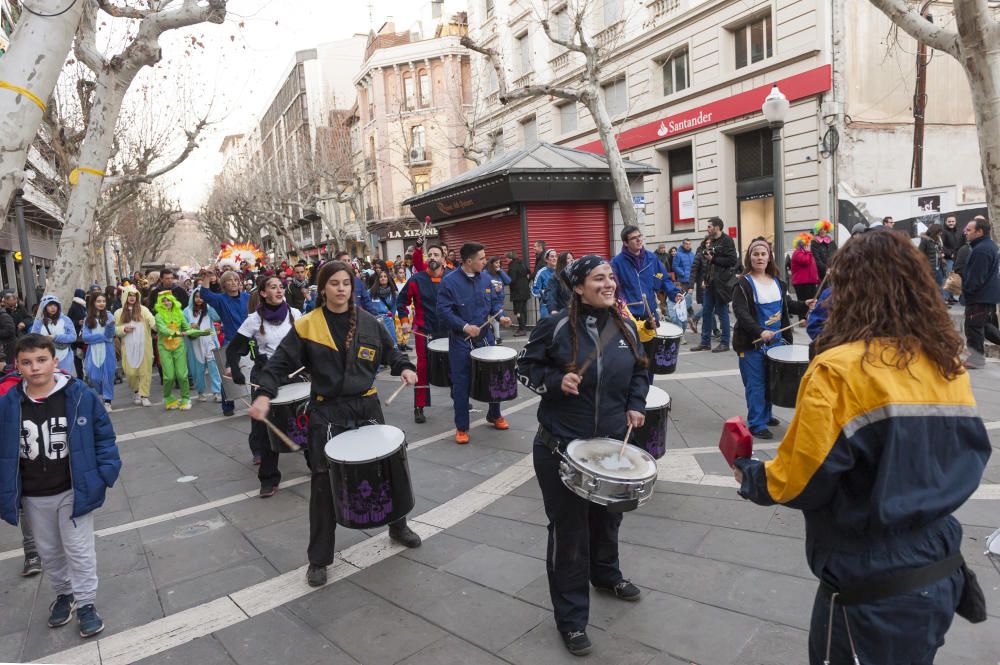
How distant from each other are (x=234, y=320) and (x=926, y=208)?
1535cm

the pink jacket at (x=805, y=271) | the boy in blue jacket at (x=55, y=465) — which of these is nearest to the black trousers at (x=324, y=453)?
the boy in blue jacket at (x=55, y=465)

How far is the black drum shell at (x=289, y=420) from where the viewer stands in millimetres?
5086

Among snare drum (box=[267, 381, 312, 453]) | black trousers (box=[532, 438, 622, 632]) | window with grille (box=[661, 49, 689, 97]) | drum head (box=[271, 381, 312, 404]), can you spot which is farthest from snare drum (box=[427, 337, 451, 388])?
window with grille (box=[661, 49, 689, 97])

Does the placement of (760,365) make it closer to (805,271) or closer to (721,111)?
(805,271)

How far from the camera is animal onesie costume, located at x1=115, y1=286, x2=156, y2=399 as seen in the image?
32.3 ft

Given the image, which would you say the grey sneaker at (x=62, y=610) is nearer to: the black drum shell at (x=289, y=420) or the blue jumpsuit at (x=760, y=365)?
Result: the black drum shell at (x=289, y=420)

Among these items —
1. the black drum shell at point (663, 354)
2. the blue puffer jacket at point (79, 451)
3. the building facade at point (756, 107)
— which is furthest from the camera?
the building facade at point (756, 107)

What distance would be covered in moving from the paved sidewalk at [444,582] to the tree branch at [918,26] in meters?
5.24

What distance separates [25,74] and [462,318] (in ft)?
14.3

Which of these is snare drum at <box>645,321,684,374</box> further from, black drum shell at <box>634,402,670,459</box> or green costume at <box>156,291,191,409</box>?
green costume at <box>156,291,191,409</box>

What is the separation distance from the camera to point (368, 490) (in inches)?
142

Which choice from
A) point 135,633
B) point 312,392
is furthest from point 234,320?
point 135,633

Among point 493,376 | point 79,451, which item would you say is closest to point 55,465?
point 79,451

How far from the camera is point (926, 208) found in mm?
15469
